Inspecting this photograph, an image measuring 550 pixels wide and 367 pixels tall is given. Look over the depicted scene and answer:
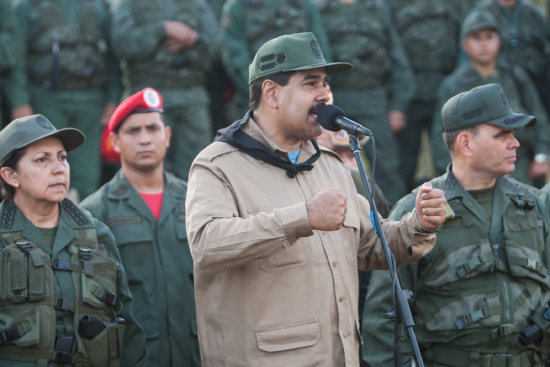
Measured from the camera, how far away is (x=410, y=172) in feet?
33.1

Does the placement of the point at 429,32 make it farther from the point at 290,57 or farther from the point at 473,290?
the point at 290,57

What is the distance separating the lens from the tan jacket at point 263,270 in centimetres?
370

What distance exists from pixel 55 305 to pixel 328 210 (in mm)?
1924

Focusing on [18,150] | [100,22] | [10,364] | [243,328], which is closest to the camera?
[243,328]

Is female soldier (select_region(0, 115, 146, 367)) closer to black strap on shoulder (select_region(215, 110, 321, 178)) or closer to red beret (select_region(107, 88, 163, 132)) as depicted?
red beret (select_region(107, 88, 163, 132))

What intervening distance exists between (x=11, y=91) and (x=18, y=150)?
358 centimetres

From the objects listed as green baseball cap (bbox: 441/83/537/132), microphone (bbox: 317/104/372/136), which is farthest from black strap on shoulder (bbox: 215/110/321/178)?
green baseball cap (bbox: 441/83/537/132)

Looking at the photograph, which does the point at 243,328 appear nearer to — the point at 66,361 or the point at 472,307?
the point at 66,361

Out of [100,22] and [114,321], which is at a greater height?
[100,22]

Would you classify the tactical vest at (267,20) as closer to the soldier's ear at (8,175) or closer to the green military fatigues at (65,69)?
the green military fatigues at (65,69)

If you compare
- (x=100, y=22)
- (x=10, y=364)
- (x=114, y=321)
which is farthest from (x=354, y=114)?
(x=10, y=364)

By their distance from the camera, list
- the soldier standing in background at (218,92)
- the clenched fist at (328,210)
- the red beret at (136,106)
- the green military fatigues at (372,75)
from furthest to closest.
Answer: the soldier standing in background at (218,92) → the green military fatigues at (372,75) → the red beret at (136,106) → the clenched fist at (328,210)

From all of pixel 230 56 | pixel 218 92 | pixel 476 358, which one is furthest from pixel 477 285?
pixel 218 92

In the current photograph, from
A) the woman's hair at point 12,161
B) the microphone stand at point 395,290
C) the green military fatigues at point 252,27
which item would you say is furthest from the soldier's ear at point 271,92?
the green military fatigues at point 252,27
